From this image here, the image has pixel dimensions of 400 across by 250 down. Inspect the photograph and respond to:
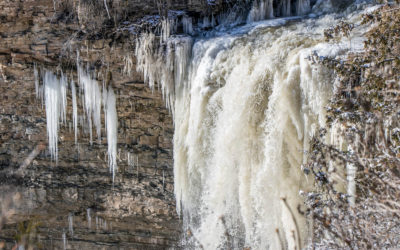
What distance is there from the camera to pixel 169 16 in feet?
21.4

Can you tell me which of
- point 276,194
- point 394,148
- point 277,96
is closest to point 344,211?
point 394,148

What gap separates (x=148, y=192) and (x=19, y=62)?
3258 millimetres

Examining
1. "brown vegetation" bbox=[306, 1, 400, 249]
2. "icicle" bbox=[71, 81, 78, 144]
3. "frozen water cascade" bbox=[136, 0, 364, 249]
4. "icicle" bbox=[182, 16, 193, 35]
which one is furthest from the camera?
"icicle" bbox=[71, 81, 78, 144]

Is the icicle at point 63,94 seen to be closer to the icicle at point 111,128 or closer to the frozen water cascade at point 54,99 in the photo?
the frozen water cascade at point 54,99

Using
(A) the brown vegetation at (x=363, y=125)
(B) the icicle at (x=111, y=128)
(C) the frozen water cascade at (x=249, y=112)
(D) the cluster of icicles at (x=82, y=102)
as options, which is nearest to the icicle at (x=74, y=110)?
(D) the cluster of icicles at (x=82, y=102)

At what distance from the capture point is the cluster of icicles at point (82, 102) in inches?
275

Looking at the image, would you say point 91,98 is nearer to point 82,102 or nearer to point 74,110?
point 82,102

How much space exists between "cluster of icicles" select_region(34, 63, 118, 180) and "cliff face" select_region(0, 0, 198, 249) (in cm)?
14

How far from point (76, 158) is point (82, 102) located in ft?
3.84

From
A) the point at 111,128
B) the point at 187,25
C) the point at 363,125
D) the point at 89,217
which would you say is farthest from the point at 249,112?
the point at 89,217

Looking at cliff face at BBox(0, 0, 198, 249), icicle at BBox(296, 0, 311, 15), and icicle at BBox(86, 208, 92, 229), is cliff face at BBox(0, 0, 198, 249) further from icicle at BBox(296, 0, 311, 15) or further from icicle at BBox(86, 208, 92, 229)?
icicle at BBox(296, 0, 311, 15)

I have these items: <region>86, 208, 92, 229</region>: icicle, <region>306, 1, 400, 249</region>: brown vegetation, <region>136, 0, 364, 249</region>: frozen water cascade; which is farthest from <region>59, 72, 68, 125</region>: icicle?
<region>306, 1, 400, 249</region>: brown vegetation

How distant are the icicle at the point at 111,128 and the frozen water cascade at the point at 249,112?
2.77 feet

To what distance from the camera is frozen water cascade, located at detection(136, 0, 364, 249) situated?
14.9 ft
